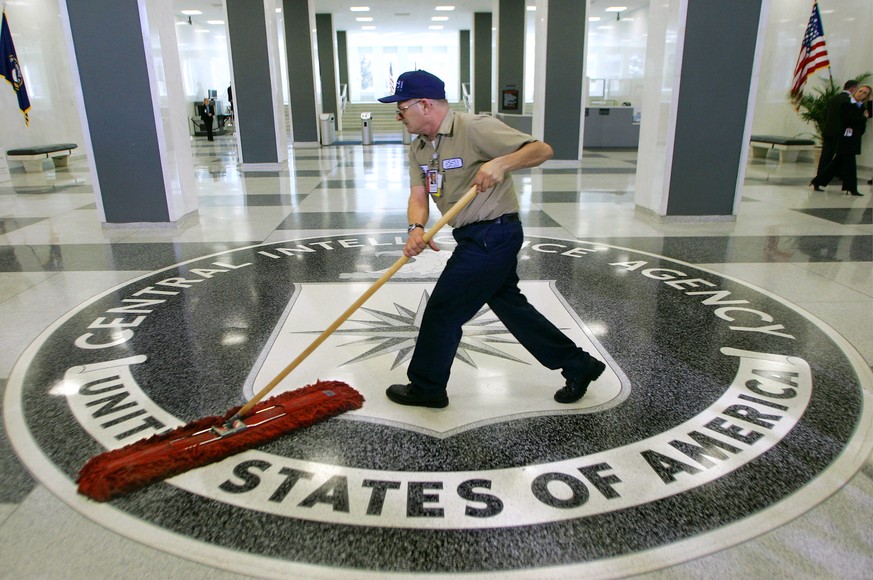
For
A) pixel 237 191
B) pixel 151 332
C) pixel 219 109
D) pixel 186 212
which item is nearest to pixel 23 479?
pixel 151 332

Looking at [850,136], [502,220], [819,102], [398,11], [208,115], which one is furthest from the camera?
[398,11]

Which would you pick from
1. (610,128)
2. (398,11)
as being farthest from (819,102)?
(398,11)

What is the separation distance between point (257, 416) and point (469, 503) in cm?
101

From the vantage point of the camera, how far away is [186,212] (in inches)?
275

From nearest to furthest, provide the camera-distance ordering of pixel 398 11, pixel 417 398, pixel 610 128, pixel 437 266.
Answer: pixel 417 398 → pixel 437 266 → pixel 610 128 → pixel 398 11

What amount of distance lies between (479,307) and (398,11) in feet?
76.9

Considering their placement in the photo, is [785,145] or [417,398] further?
[785,145]

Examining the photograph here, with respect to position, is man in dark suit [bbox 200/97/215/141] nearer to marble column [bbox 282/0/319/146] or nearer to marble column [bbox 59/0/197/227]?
marble column [bbox 282/0/319/146]

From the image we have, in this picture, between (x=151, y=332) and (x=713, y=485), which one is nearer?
(x=713, y=485)

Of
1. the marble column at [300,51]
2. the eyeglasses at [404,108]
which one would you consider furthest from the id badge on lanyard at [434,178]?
the marble column at [300,51]

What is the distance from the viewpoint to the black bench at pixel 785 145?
→ 1248 centimetres

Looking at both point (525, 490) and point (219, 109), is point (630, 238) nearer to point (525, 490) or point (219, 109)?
point (525, 490)

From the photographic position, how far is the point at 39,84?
1373cm

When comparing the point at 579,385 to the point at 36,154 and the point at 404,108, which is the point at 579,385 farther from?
the point at 36,154
